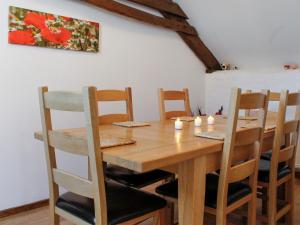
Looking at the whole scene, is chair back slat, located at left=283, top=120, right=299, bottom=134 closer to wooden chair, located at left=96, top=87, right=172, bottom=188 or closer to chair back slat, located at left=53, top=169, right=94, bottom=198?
wooden chair, located at left=96, top=87, right=172, bottom=188

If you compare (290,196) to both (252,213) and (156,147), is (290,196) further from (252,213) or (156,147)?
(156,147)

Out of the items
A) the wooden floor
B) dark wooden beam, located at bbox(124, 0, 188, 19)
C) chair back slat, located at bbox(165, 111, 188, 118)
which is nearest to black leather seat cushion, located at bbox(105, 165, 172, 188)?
the wooden floor

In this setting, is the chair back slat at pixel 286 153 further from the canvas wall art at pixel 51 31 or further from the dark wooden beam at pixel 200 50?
the dark wooden beam at pixel 200 50

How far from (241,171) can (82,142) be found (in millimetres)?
816

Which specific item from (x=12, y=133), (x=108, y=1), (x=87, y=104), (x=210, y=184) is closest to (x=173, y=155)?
(x=87, y=104)

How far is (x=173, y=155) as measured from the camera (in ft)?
3.81

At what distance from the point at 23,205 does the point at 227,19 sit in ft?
9.18

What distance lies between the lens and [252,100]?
1.50m

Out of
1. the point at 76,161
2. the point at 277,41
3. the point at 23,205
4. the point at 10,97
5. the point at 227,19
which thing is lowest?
the point at 23,205

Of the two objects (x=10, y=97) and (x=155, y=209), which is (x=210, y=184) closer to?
(x=155, y=209)

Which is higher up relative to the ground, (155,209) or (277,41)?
(277,41)

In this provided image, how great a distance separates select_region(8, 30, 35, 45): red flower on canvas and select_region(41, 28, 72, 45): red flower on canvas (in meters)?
0.11

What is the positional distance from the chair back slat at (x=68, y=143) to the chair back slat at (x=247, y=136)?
715 millimetres

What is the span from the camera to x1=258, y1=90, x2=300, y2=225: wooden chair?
1.83 m
